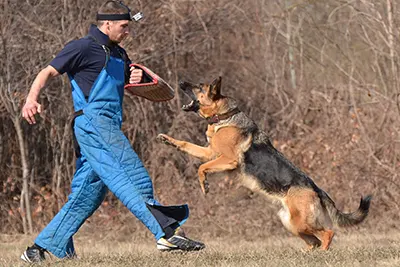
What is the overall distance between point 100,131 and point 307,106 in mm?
7110

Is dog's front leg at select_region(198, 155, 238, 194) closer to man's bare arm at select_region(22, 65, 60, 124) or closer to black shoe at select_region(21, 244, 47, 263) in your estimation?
black shoe at select_region(21, 244, 47, 263)

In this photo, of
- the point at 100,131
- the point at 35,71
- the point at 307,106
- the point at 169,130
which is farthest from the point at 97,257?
the point at 307,106

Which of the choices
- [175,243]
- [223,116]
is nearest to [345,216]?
[223,116]

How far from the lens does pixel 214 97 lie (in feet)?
28.0

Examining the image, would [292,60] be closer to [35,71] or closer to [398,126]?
[398,126]

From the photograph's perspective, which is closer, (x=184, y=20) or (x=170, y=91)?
(x=170, y=91)

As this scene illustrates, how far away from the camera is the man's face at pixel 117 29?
246 inches

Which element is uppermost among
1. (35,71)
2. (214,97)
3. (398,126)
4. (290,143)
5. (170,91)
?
(170,91)

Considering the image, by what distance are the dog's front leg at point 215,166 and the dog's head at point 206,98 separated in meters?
0.63

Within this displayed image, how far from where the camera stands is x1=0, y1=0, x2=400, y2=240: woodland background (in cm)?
1108

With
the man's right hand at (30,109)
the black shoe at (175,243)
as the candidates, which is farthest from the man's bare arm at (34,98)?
the black shoe at (175,243)

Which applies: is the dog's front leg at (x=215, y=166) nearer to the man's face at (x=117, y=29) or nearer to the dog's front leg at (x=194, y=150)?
the dog's front leg at (x=194, y=150)

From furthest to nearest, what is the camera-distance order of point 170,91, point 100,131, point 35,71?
point 35,71 < point 170,91 < point 100,131

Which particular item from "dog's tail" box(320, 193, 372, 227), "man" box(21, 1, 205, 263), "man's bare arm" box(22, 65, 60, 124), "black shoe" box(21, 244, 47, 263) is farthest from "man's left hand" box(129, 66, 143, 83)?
"dog's tail" box(320, 193, 372, 227)
